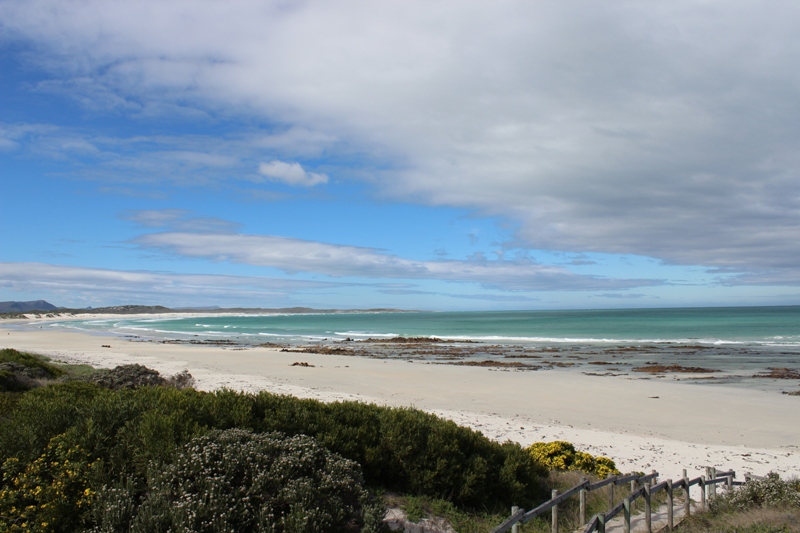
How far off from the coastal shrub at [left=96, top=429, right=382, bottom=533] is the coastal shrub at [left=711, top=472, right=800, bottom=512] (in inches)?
231

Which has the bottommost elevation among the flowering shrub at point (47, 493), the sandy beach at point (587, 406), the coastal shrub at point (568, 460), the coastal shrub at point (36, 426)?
the sandy beach at point (587, 406)

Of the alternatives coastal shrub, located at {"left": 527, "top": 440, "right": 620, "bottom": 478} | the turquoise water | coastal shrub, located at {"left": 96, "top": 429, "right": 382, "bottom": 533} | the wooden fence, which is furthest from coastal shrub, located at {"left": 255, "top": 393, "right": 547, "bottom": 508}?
the turquoise water

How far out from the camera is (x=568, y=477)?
28.3 ft

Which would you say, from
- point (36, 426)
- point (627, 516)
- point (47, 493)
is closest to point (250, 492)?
point (47, 493)

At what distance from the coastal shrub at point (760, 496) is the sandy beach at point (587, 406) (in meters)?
2.59

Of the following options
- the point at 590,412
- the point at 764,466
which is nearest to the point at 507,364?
the point at 590,412

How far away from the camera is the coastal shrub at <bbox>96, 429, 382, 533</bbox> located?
441 cm

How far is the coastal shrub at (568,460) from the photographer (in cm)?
936

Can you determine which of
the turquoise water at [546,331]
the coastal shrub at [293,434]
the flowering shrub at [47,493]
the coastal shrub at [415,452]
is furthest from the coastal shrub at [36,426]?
the turquoise water at [546,331]

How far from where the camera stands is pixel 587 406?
18.6 metres

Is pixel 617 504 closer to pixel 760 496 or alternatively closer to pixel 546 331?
pixel 760 496

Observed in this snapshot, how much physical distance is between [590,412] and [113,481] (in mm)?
15496

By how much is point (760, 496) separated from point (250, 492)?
7378mm

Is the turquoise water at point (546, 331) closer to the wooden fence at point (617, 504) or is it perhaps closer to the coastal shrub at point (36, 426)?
the wooden fence at point (617, 504)
